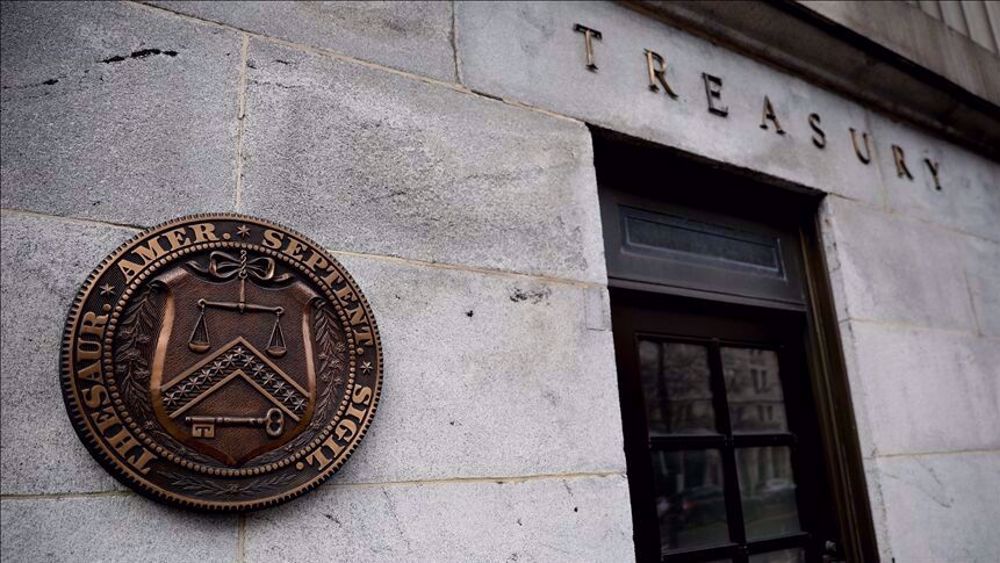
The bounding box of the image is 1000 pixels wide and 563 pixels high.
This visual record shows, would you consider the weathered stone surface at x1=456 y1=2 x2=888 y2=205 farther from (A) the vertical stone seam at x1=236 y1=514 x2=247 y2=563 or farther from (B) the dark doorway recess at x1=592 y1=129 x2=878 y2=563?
(A) the vertical stone seam at x1=236 y1=514 x2=247 y2=563

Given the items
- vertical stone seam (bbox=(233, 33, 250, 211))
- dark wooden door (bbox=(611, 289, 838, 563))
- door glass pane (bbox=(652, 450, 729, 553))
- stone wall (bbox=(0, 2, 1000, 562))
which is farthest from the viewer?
door glass pane (bbox=(652, 450, 729, 553))

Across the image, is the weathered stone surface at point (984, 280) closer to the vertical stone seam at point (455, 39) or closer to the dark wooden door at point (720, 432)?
the dark wooden door at point (720, 432)

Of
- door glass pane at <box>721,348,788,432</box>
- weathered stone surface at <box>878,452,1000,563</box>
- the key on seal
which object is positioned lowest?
weathered stone surface at <box>878,452,1000,563</box>

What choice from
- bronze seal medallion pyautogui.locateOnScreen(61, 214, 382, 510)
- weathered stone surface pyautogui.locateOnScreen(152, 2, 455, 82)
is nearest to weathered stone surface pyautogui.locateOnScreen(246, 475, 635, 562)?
bronze seal medallion pyautogui.locateOnScreen(61, 214, 382, 510)

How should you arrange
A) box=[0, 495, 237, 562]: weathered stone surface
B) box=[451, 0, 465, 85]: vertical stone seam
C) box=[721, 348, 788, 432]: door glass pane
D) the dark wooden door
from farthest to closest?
box=[721, 348, 788, 432]: door glass pane, the dark wooden door, box=[451, 0, 465, 85]: vertical stone seam, box=[0, 495, 237, 562]: weathered stone surface

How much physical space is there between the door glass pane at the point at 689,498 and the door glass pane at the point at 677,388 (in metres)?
0.13

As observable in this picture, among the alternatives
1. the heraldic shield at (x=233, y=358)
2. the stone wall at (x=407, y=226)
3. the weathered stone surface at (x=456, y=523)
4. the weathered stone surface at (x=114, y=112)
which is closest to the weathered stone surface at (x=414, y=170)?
the stone wall at (x=407, y=226)

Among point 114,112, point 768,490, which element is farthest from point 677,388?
point 114,112

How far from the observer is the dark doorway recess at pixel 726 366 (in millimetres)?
2766

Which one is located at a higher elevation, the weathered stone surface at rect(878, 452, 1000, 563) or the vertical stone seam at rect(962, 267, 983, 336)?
the vertical stone seam at rect(962, 267, 983, 336)

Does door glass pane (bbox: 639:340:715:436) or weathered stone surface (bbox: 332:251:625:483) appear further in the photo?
door glass pane (bbox: 639:340:715:436)

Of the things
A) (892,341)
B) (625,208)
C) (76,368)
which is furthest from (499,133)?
(892,341)

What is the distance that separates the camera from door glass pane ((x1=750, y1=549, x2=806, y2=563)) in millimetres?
2873

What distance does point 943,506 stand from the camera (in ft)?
9.93
